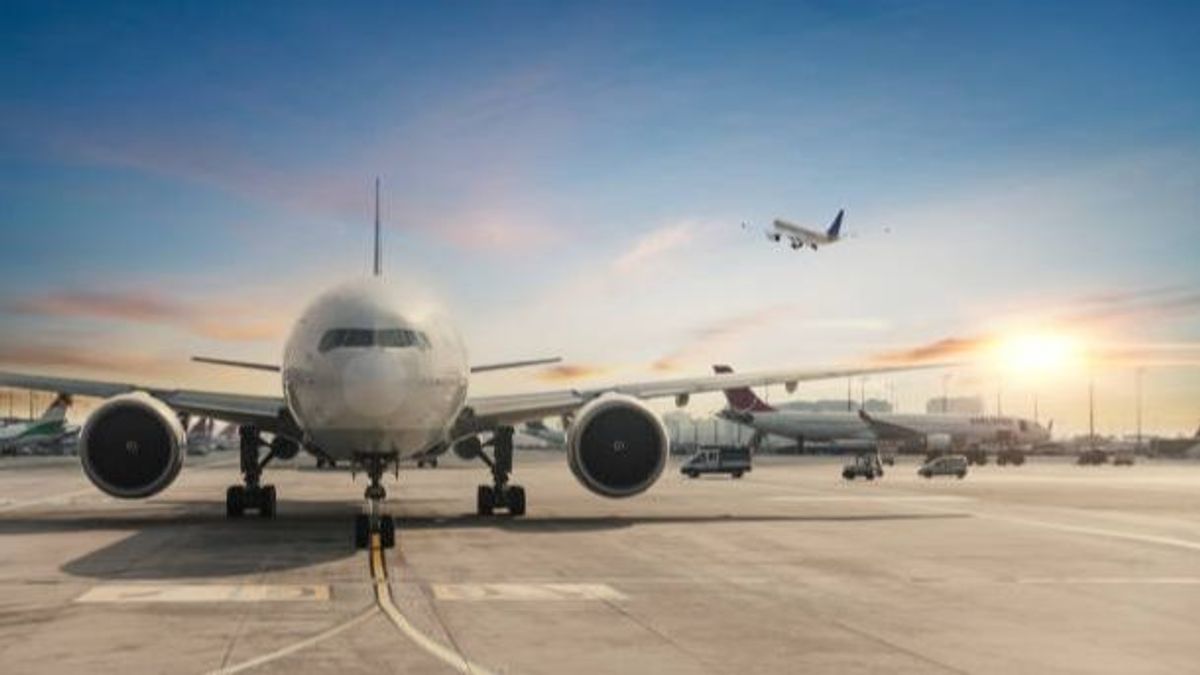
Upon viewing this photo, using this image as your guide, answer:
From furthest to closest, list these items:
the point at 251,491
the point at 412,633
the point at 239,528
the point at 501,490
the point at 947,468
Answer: the point at 947,468
the point at 501,490
the point at 251,491
the point at 239,528
the point at 412,633

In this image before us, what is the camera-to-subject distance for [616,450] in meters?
24.8

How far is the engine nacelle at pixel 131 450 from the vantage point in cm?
2298

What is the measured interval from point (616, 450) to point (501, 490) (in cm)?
405

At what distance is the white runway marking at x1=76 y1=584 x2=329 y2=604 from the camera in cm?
1365

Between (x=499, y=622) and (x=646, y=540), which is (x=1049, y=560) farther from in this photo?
(x=499, y=622)

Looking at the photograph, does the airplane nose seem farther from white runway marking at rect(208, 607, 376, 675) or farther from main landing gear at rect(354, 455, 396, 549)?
white runway marking at rect(208, 607, 376, 675)

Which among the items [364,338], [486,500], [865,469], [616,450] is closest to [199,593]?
[364,338]

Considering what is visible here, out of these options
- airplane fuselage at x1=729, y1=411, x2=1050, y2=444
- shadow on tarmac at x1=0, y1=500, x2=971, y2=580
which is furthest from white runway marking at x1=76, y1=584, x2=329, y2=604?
airplane fuselage at x1=729, y1=411, x2=1050, y2=444

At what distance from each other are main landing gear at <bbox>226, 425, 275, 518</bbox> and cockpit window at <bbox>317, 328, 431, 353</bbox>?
6.92 m

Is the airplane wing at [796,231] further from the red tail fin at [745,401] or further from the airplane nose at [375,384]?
the airplane nose at [375,384]

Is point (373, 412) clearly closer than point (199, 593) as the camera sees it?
No

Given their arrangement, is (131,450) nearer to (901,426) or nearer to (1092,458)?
(1092,458)

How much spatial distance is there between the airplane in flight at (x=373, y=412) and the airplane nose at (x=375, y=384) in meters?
0.02

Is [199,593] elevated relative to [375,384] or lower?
lower
